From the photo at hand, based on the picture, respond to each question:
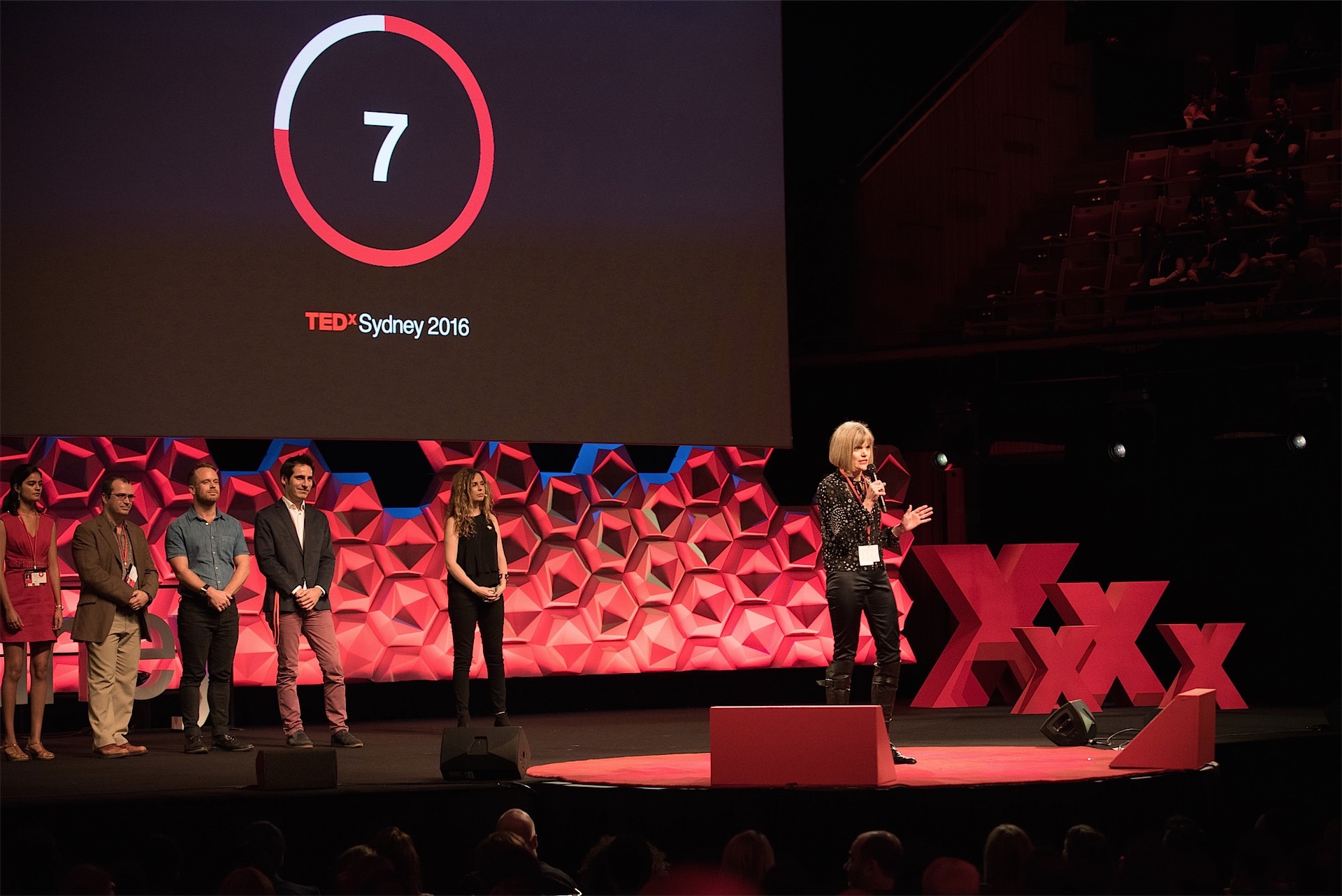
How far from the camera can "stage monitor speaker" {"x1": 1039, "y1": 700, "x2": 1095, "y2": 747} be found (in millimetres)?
6795

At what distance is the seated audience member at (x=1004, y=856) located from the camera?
3752 mm

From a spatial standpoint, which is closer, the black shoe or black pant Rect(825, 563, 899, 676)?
black pant Rect(825, 563, 899, 676)

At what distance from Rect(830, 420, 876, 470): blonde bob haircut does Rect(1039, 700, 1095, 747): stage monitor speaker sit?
5.10 ft

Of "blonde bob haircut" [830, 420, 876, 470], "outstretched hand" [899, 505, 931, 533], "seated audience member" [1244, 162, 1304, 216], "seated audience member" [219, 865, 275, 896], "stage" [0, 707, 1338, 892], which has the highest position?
"seated audience member" [1244, 162, 1304, 216]

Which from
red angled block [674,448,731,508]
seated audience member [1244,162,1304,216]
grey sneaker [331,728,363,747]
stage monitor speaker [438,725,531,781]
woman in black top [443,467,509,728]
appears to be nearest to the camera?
stage monitor speaker [438,725,531,781]

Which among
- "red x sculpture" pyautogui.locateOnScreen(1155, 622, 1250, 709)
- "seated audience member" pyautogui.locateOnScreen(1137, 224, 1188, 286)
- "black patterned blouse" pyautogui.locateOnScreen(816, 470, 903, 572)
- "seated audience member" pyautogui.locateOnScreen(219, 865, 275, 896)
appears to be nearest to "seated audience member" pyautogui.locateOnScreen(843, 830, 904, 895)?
"seated audience member" pyautogui.locateOnScreen(219, 865, 275, 896)

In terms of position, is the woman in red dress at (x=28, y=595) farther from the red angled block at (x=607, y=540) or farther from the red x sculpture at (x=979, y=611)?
the red x sculpture at (x=979, y=611)

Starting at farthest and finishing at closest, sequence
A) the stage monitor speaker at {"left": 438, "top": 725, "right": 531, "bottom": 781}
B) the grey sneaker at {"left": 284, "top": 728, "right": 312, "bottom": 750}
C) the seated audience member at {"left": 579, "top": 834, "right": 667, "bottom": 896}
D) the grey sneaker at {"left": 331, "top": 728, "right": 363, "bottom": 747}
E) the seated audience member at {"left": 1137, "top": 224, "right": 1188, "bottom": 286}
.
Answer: the seated audience member at {"left": 1137, "top": 224, "right": 1188, "bottom": 286}, the grey sneaker at {"left": 331, "top": 728, "right": 363, "bottom": 747}, the grey sneaker at {"left": 284, "top": 728, "right": 312, "bottom": 750}, the stage monitor speaker at {"left": 438, "top": 725, "right": 531, "bottom": 781}, the seated audience member at {"left": 579, "top": 834, "right": 667, "bottom": 896}

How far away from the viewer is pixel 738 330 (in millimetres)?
8961

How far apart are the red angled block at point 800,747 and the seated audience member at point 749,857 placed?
1.50 m

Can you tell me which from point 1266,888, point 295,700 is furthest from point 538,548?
point 1266,888

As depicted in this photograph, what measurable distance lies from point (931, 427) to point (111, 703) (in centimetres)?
647

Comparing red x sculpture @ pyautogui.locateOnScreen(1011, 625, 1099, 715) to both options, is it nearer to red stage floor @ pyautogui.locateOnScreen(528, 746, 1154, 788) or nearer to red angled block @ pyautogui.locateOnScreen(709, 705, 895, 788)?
red stage floor @ pyautogui.locateOnScreen(528, 746, 1154, 788)

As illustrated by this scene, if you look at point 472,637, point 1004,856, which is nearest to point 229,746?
point 472,637
